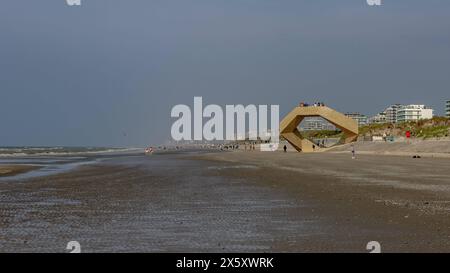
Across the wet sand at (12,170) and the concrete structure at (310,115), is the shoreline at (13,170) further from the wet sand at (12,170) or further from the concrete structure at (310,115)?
the concrete structure at (310,115)

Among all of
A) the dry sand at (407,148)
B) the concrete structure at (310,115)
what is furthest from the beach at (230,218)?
the concrete structure at (310,115)

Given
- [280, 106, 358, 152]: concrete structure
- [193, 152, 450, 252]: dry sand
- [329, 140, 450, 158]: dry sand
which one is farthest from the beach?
[280, 106, 358, 152]: concrete structure

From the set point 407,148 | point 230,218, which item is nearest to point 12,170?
point 230,218

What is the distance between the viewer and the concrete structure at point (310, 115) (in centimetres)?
5847

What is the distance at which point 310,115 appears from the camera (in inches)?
2320

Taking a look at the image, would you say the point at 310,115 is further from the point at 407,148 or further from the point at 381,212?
the point at 381,212

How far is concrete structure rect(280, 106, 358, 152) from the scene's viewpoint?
58.5 meters

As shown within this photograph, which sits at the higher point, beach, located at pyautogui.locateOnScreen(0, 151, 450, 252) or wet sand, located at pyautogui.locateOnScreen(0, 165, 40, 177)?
beach, located at pyautogui.locateOnScreen(0, 151, 450, 252)

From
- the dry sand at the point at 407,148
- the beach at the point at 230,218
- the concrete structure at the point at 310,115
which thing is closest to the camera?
the beach at the point at 230,218

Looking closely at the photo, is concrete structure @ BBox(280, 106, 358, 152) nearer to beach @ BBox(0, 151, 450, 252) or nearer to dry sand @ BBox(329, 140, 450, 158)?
dry sand @ BBox(329, 140, 450, 158)
